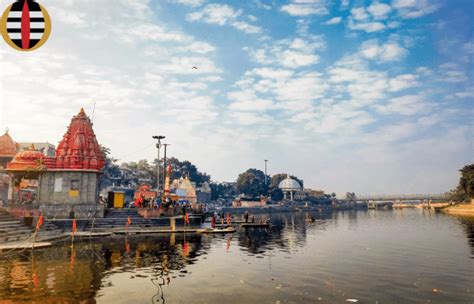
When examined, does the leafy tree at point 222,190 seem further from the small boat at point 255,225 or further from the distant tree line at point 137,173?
the small boat at point 255,225

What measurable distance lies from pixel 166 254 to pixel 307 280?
11.2 meters

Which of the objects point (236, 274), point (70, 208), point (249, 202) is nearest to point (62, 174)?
point (70, 208)

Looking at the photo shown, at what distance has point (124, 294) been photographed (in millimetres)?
12969

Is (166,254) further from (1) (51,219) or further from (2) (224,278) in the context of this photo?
(1) (51,219)

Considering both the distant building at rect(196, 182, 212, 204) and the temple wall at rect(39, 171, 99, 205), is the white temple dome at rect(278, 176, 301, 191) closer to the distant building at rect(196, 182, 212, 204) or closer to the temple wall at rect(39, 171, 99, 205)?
the distant building at rect(196, 182, 212, 204)

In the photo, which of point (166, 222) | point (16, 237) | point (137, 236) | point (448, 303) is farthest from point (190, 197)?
point (448, 303)

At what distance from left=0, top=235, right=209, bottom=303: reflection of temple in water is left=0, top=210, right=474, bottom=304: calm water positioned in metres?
0.04

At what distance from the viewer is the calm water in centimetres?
1280

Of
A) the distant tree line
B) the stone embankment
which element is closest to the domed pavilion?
the distant tree line

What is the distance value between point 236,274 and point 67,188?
94.7 feet

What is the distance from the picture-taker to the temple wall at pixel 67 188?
37.3 m

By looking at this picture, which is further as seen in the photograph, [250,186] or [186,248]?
[250,186]

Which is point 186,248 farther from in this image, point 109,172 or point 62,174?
point 109,172

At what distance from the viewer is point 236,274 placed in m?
16.9
